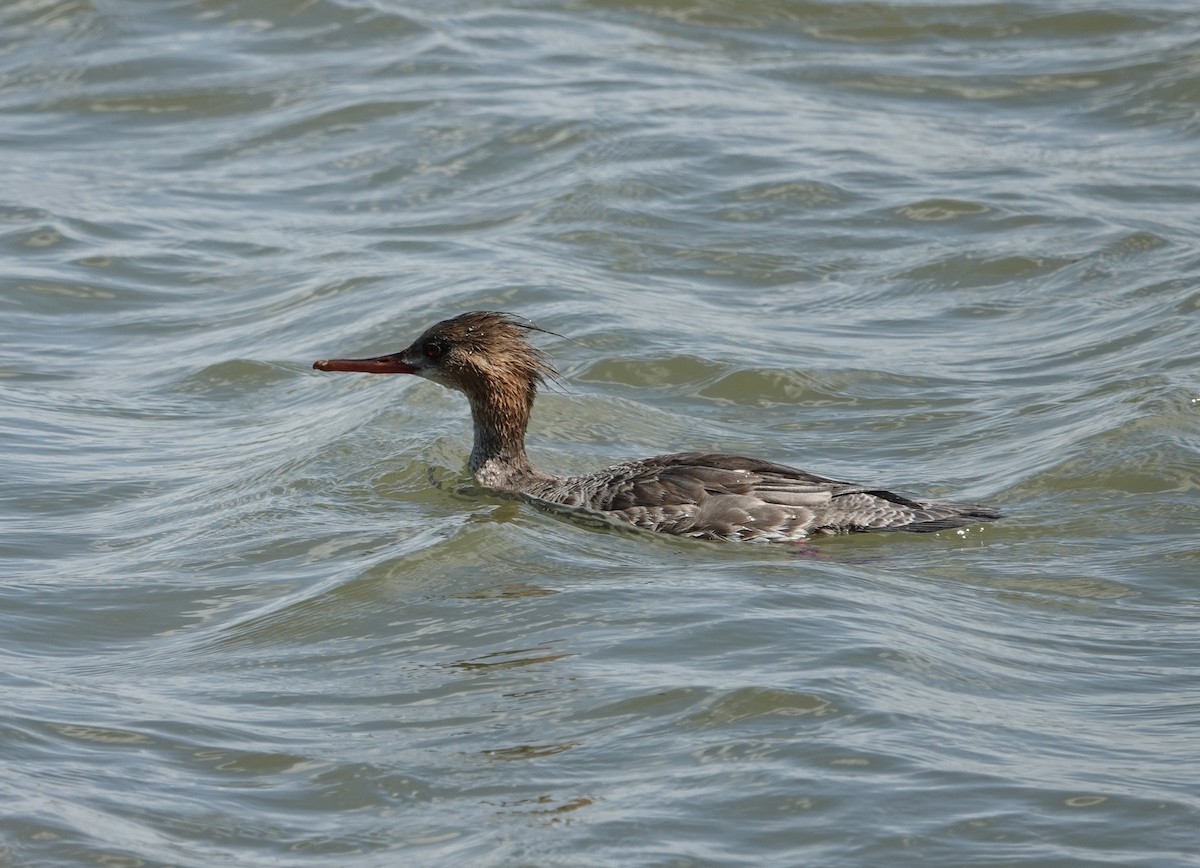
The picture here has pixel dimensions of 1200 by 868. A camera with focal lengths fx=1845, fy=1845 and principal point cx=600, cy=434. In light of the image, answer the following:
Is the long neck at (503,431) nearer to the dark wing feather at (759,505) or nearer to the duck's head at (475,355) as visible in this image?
the duck's head at (475,355)

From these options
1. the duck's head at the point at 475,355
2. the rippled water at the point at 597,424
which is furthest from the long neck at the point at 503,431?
the rippled water at the point at 597,424

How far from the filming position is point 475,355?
9.80 meters

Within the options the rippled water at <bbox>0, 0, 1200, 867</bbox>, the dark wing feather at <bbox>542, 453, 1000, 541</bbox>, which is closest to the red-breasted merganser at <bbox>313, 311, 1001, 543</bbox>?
the dark wing feather at <bbox>542, 453, 1000, 541</bbox>

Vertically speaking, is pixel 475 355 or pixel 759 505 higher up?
pixel 475 355

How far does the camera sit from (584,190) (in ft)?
46.9

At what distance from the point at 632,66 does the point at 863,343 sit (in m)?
6.37

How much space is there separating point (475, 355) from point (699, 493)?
1677mm

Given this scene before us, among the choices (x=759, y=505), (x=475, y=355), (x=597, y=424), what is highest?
(x=475, y=355)

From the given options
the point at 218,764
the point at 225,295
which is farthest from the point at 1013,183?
the point at 218,764

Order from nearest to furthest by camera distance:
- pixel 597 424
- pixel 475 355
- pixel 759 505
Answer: pixel 759 505 < pixel 475 355 < pixel 597 424

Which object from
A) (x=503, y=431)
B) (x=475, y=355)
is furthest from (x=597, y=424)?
(x=475, y=355)

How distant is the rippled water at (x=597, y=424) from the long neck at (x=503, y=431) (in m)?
0.29

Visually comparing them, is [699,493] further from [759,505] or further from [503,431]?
[503,431]

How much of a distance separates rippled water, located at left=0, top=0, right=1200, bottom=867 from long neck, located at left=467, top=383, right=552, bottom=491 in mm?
292
